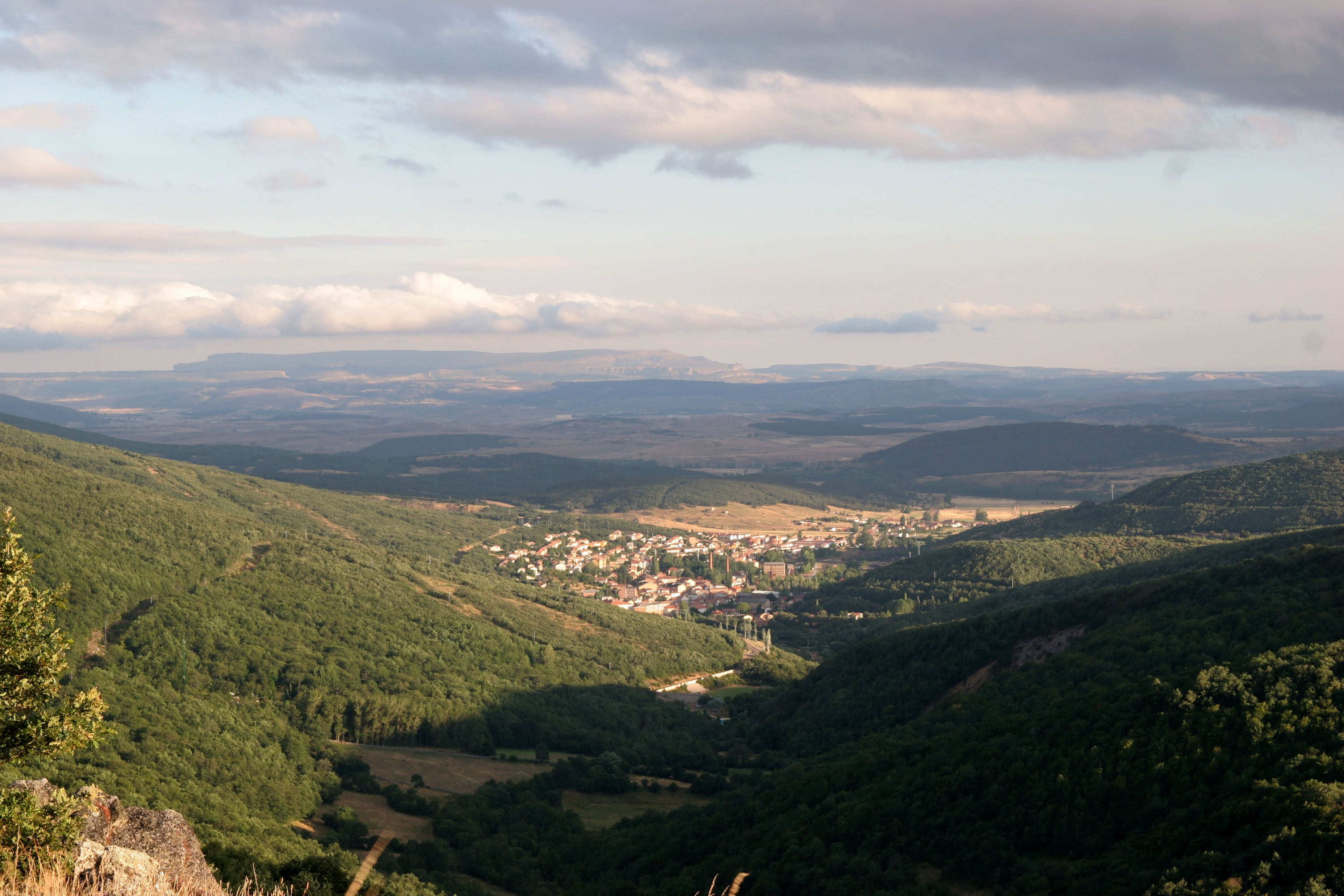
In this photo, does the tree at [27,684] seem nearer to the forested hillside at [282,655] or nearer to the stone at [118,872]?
the stone at [118,872]

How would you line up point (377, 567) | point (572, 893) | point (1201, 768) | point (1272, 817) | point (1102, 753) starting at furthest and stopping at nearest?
point (377, 567) → point (572, 893) → point (1102, 753) → point (1201, 768) → point (1272, 817)

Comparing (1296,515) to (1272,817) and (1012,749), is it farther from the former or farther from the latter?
(1272,817)

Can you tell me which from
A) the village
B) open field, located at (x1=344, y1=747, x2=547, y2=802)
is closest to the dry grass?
open field, located at (x1=344, y1=747, x2=547, y2=802)

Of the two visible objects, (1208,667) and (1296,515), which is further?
(1296,515)

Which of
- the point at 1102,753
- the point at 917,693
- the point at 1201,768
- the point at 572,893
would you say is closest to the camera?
the point at 1201,768

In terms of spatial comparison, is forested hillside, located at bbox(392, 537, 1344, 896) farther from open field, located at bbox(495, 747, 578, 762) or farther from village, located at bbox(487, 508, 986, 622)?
village, located at bbox(487, 508, 986, 622)

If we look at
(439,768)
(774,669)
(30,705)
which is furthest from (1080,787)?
(774,669)

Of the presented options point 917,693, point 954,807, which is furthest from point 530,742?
point 954,807
